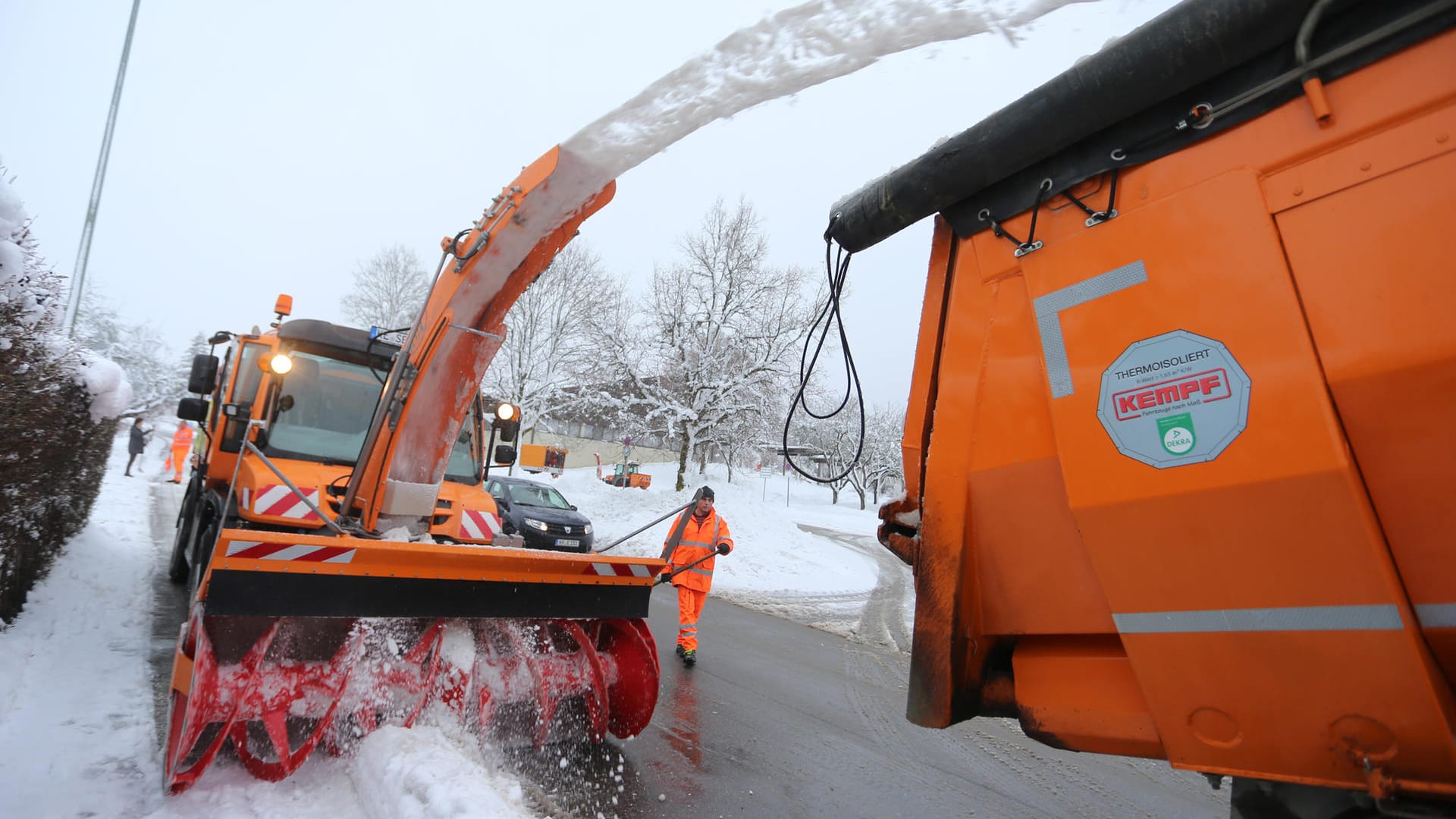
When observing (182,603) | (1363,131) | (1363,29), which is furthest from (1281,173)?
(182,603)

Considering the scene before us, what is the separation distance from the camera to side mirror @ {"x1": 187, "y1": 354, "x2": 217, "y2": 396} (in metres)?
4.89

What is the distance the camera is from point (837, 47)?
2.31 m

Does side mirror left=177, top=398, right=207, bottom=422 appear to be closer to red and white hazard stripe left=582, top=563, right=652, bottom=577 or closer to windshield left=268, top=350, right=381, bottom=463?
windshield left=268, top=350, right=381, bottom=463

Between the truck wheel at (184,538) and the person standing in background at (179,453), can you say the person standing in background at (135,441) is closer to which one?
the person standing in background at (179,453)

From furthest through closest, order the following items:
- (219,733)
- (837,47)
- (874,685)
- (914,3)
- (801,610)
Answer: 1. (801,610)
2. (874,685)
3. (219,733)
4. (837,47)
5. (914,3)

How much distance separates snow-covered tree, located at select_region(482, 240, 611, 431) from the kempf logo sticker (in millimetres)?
22814

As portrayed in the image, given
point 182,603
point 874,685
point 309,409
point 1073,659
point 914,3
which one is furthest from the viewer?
point 182,603

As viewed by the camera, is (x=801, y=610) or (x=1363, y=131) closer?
(x=1363, y=131)

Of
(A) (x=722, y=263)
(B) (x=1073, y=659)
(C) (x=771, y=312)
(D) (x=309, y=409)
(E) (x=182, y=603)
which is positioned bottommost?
(E) (x=182, y=603)

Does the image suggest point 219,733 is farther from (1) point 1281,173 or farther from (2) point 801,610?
(2) point 801,610

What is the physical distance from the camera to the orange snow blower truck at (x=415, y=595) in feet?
→ 9.46

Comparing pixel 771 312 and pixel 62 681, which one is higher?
pixel 771 312

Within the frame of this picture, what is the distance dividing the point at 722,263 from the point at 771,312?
7.24 feet

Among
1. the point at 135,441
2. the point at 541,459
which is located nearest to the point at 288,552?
the point at 541,459
